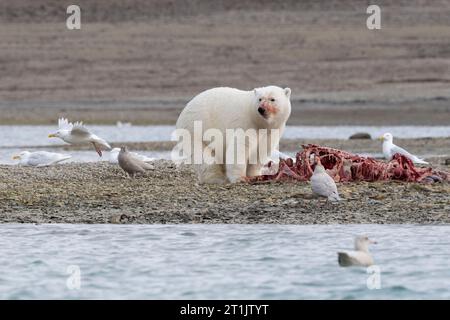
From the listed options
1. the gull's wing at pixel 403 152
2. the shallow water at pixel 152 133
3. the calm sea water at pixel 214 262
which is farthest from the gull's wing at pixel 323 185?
the shallow water at pixel 152 133

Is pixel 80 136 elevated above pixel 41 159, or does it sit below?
above

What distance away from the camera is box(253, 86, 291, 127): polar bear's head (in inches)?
493

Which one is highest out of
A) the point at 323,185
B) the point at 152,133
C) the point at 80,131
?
the point at 80,131

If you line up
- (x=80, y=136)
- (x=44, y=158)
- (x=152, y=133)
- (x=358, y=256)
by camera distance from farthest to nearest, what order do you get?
(x=152, y=133), (x=44, y=158), (x=80, y=136), (x=358, y=256)

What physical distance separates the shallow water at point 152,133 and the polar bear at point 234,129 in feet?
34.3

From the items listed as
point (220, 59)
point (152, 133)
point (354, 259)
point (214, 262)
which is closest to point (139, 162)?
point (214, 262)

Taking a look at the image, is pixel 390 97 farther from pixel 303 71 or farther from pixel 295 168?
pixel 295 168

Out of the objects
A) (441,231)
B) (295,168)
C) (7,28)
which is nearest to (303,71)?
(7,28)

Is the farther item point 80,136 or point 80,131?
point 80,136

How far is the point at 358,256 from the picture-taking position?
9430mm

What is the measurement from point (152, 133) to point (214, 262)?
1701cm

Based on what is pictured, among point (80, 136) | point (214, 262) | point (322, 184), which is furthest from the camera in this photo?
point (80, 136)

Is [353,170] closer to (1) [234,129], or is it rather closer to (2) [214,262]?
(1) [234,129]

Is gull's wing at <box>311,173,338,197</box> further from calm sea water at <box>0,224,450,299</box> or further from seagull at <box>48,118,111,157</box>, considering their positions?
seagull at <box>48,118,111,157</box>
